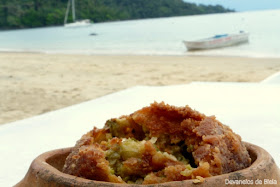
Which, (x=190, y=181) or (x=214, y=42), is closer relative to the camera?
(x=190, y=181)

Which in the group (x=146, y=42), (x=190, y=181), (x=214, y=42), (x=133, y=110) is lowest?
(x=146, y=42)

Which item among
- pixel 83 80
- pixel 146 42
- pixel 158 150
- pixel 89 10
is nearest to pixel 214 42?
pixel 146 42

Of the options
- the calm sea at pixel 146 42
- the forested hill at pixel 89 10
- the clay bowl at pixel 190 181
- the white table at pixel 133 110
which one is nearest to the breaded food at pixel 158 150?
the clay bowl at pixel 190 181

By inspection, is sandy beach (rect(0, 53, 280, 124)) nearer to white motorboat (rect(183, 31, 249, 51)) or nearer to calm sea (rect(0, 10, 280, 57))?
calm sea (rect(0, 10, 280, 57))

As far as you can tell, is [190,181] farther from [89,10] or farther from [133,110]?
[89,10]

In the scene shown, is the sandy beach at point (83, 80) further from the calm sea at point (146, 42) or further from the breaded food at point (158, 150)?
the calm sea at point (146, 42)

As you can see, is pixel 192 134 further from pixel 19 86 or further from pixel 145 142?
pixel 19 86

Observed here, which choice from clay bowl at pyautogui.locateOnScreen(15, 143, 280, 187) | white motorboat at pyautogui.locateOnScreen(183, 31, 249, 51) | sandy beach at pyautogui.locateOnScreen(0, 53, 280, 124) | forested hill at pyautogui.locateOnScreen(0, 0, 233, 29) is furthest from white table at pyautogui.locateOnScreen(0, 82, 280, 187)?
forested hill at pyautogui.locateOnScreen(0, 0, 233, 29)
